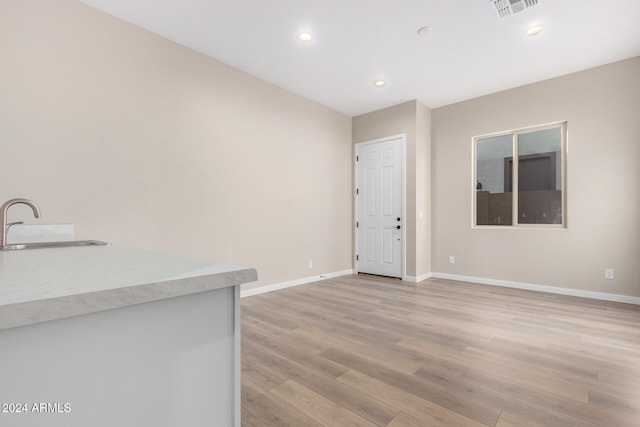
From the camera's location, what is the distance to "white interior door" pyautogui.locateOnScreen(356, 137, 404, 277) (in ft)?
16.7

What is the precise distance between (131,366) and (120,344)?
53mm

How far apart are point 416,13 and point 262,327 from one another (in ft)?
10.7

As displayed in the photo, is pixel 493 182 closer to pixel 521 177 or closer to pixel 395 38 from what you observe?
pixel 521 177

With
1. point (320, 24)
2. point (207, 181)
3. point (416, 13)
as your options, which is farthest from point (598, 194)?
point (207, 181)

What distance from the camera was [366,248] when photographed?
5531 millimetres

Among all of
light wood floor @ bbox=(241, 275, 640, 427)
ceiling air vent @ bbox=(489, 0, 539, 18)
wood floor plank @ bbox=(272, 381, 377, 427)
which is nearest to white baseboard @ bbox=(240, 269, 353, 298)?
light wood floor @ bbox=(241, 275, 640, 427)

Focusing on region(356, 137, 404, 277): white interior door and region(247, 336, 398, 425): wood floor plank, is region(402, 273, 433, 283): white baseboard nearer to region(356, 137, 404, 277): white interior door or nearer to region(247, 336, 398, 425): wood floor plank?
region(356, 137, 404, 277): white interior door

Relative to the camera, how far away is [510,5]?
2.74m

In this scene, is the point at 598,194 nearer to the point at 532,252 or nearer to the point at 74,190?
the point at 532,252

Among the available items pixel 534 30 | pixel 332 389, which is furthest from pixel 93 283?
pixel 534 30

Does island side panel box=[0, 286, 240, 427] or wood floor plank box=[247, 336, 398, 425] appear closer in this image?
island side panel box=[0, 286, 240, 427]

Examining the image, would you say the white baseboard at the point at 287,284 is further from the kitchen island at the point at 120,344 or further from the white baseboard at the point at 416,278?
the kitchen island at the point at 120,344

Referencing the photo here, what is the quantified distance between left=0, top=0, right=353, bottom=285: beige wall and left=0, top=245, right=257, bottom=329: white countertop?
84.5 inches

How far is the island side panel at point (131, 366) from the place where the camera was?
511 mm
